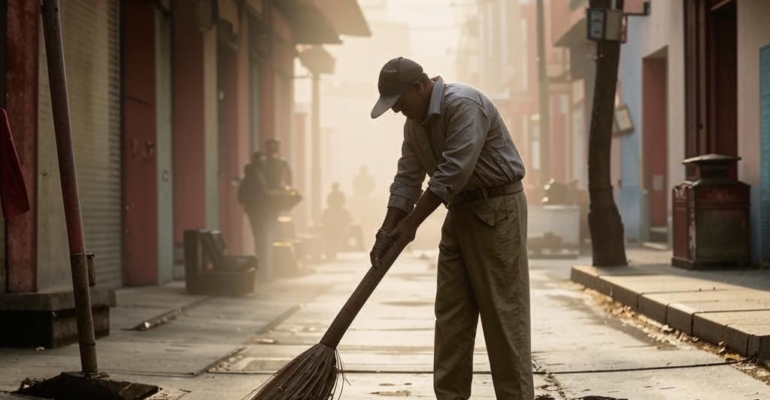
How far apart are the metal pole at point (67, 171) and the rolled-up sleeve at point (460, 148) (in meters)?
2.00

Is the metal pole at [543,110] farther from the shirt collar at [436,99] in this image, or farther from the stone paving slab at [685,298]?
the shirt collar at [436,99]

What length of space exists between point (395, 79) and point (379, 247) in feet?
2.35

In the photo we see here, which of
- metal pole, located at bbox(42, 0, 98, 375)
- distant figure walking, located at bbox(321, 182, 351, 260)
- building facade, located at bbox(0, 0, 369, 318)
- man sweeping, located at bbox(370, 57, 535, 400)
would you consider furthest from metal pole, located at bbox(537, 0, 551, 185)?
man sweeping, located at bbox(370, 57, 535, 400)

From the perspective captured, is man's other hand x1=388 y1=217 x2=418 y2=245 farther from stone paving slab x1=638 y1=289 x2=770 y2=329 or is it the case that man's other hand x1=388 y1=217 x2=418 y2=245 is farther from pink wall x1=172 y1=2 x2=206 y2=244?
pink wall x1=172 y1=2 x2=206 y2=244

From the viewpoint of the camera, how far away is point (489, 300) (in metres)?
5.29

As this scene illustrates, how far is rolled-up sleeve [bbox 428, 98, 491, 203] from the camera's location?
5070 mm

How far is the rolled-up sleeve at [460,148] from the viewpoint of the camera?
200 inches

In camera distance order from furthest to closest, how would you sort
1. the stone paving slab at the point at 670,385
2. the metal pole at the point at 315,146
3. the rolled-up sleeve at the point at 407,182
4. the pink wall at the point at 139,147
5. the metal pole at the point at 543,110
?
the metal pole at the point at 315,146 → the metal pole at the point at 543,110 → the pink wall at the point at 139,147 → the stone paving slab at the point at 670,385 → the rolled-up sleeve at the point at 407,182

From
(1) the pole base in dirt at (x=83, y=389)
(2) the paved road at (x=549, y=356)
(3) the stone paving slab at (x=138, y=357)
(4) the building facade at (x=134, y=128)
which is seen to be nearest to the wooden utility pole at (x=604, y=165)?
(2) the paved road at (x=549, y=356)

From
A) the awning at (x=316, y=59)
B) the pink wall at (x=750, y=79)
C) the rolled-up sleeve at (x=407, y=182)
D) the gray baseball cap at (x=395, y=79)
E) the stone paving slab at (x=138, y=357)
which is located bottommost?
the stone paving slab at (x=138, y=357)

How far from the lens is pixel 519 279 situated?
5.34 metres

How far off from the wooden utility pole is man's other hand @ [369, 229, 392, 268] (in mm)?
9156

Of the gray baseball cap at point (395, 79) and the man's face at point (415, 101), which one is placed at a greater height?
the gray baseball cap at point (395, 79)

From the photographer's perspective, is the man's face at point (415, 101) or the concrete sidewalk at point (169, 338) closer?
the man's face at point (415, 101)
